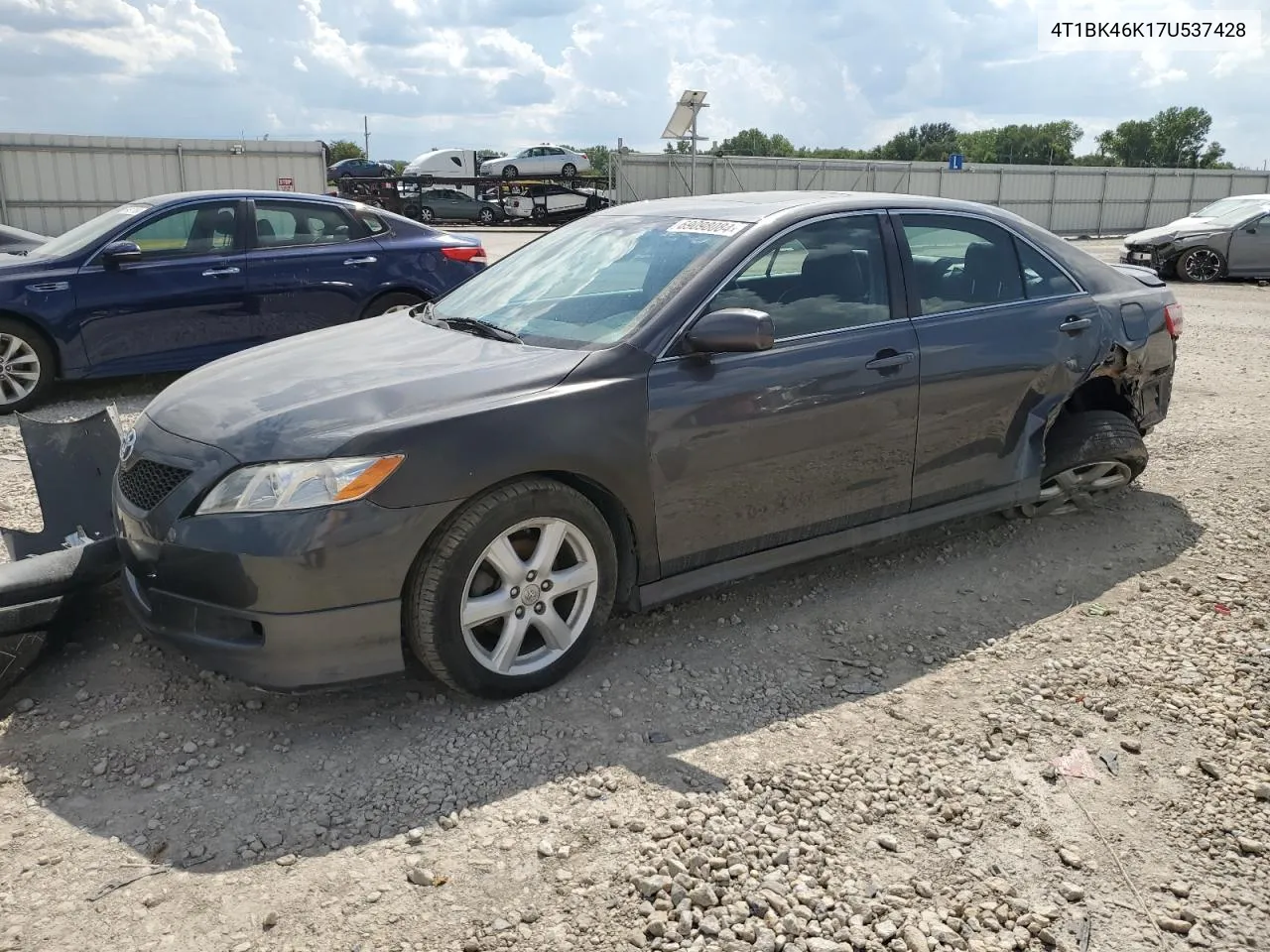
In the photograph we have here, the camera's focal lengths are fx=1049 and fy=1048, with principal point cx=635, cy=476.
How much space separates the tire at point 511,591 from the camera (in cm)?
327

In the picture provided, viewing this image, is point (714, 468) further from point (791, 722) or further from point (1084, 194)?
point (1084, 194)

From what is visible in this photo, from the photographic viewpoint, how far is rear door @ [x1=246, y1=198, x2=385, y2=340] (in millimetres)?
8336

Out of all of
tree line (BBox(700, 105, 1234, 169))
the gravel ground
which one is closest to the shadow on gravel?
the gravel ground

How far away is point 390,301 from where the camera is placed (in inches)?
350

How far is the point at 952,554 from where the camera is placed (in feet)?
16.3

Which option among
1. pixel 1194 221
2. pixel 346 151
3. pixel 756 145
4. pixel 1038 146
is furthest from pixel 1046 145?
pixel 1194 221

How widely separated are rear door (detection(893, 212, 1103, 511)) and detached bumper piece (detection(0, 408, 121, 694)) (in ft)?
10.6

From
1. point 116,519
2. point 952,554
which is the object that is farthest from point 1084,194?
point 116,519

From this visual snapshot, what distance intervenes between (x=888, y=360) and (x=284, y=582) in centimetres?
245

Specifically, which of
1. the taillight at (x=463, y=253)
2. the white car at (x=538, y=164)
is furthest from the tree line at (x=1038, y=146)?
the taillight at (x=463, y=253)

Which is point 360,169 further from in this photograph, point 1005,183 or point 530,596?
point 530,596

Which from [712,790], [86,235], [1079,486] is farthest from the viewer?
[86,235]

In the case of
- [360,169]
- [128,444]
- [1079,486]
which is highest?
[360,169]

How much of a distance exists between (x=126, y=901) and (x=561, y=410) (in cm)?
184
